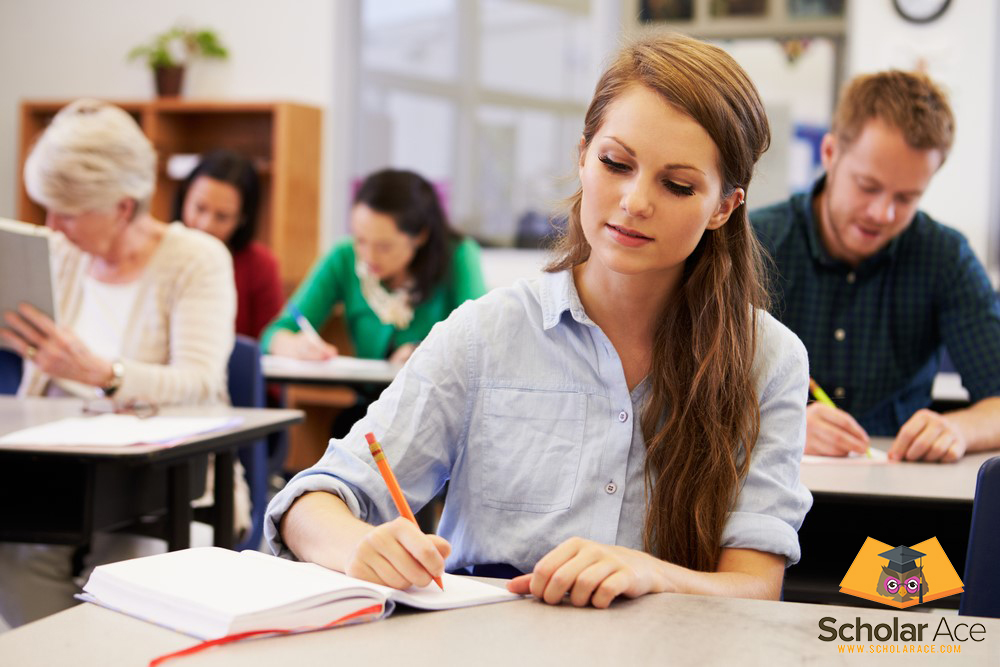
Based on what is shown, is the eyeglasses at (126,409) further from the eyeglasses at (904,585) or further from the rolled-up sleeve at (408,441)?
the eyeglasses at (904,585)

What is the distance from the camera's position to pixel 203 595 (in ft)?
Answer: 3.02

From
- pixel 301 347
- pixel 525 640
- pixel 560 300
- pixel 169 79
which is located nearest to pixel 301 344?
pixel 301 347

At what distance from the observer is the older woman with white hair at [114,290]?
2303mm

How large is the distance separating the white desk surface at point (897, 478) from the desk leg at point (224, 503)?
3.77 feet

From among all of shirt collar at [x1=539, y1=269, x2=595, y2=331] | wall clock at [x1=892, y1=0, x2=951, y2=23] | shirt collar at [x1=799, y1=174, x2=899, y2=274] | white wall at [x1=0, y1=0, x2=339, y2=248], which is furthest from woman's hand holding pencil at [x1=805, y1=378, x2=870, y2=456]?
white wall at [x1=0, y1=0, x2=339, y2=248]

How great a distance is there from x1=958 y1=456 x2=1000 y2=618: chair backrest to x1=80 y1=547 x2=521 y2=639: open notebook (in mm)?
571

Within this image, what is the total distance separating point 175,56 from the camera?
5.93m

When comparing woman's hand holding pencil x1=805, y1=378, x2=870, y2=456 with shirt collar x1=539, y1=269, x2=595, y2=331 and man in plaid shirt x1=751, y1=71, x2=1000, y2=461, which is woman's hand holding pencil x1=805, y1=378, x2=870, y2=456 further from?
shirt collar x1=539, y1=269, x2=595, y2=331

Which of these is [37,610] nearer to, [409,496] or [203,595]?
[409,496]

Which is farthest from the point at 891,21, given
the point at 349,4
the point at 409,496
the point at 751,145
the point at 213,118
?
the point at 409,496

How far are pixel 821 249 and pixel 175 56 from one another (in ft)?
15.0

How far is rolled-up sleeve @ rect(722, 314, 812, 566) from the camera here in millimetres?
1204

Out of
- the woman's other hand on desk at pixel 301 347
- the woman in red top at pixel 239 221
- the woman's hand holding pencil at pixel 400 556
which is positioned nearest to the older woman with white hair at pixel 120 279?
the woman's other hand on desk at pixel 301 347

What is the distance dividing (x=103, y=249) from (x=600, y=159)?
5.45 ft
